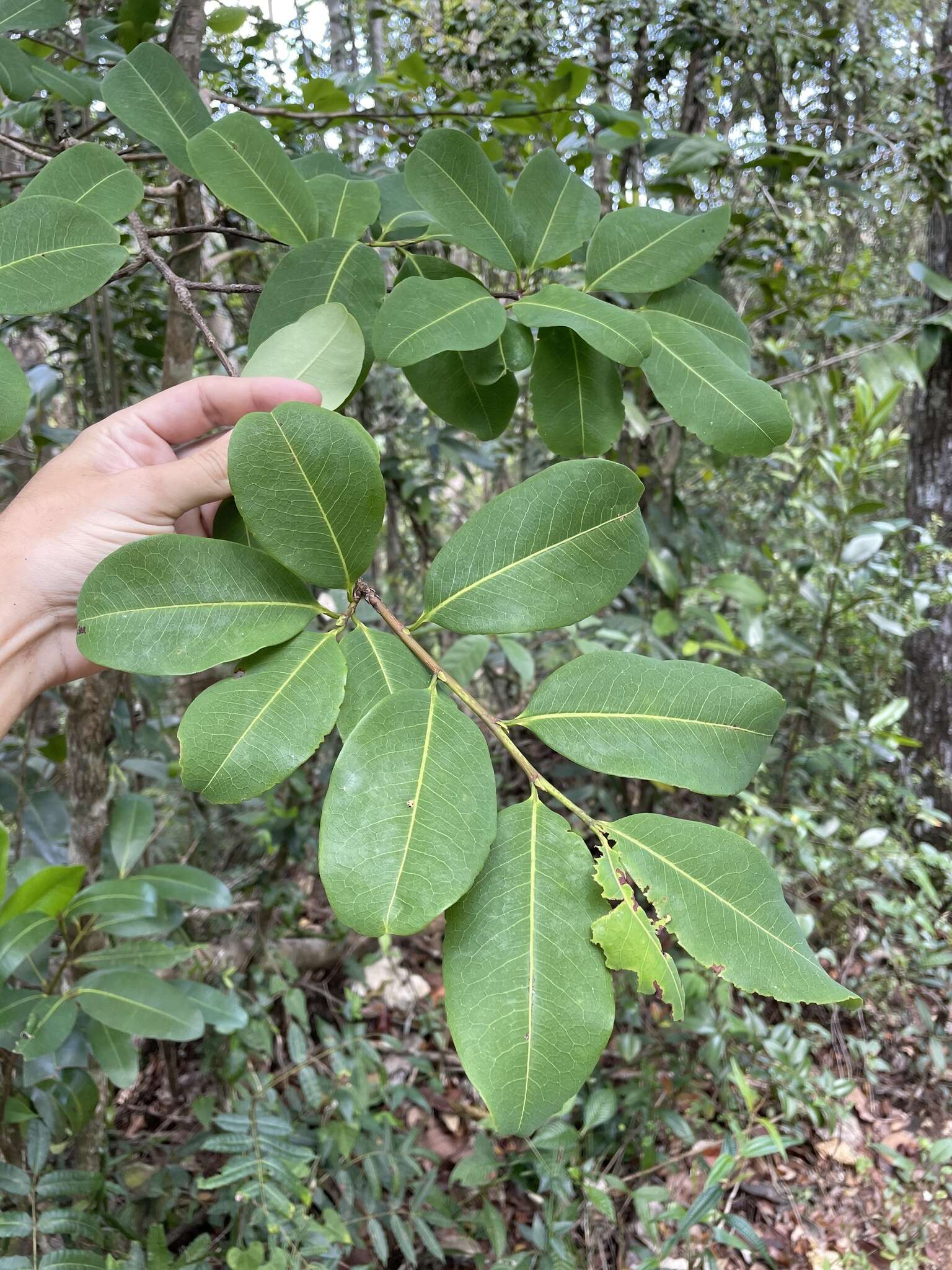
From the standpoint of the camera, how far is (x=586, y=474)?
20.9 inches

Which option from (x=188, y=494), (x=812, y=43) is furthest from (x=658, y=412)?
(x=188, y=494)

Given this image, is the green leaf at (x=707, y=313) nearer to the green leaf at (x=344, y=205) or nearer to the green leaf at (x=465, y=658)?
the green leaf at (x=344, y=205)

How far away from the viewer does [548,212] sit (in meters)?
0.72

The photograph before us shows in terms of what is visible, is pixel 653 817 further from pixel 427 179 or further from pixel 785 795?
pixel 785 795

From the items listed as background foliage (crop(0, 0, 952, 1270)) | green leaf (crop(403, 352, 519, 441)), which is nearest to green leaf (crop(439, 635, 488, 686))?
background foliage (crop(0, 0, 952, 1270))

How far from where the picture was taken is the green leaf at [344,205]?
0.71 m

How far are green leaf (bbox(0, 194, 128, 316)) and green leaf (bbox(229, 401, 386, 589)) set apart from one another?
9.1 inches

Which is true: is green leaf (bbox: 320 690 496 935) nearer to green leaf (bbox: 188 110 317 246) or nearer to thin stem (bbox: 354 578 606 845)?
thin stem (bbox: 354 578 606 845)

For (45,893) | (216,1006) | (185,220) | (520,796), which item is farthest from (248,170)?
(520,796)

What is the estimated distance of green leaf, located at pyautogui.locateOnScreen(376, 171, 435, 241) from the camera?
83 cm

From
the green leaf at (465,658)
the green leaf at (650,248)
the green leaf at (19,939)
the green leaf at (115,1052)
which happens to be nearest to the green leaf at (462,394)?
the green leaf at (650,248)

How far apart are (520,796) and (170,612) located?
7.59 ft

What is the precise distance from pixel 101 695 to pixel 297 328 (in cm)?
96

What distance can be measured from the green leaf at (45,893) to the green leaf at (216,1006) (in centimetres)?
29
